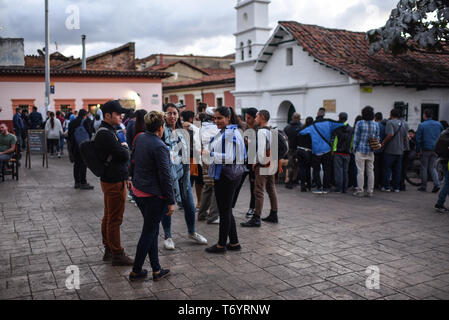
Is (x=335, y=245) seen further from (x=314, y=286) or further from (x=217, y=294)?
(x=217, y=294)

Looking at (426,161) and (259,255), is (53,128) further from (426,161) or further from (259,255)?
(259,255)

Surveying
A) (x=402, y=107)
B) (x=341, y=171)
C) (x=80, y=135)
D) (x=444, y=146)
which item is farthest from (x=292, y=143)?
(x=402, y=107)

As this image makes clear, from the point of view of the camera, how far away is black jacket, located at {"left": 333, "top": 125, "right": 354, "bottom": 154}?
10.0 m

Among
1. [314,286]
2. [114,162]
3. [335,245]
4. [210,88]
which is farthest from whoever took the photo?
[210,88]

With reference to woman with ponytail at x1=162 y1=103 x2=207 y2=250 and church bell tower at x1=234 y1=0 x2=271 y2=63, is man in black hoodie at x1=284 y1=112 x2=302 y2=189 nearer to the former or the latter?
woman with ponytail at x1=162 y1=103 x2=207 y2=250

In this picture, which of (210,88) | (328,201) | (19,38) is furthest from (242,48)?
(19,38)

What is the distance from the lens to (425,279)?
4703 millimetres

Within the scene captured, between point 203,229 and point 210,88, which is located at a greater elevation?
point 210,88

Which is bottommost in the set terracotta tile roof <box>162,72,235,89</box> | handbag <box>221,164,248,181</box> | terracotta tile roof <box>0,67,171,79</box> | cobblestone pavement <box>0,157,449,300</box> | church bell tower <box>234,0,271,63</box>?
cobblestone pavement <box>0,157,449,300</box>

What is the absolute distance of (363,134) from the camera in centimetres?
969

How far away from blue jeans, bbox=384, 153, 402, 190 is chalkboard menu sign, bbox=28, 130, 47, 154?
10502 millimetres

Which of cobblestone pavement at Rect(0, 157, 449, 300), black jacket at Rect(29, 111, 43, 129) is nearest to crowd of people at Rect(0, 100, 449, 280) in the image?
cobblestone pavement at Rect(0, 157, 449, 300)
